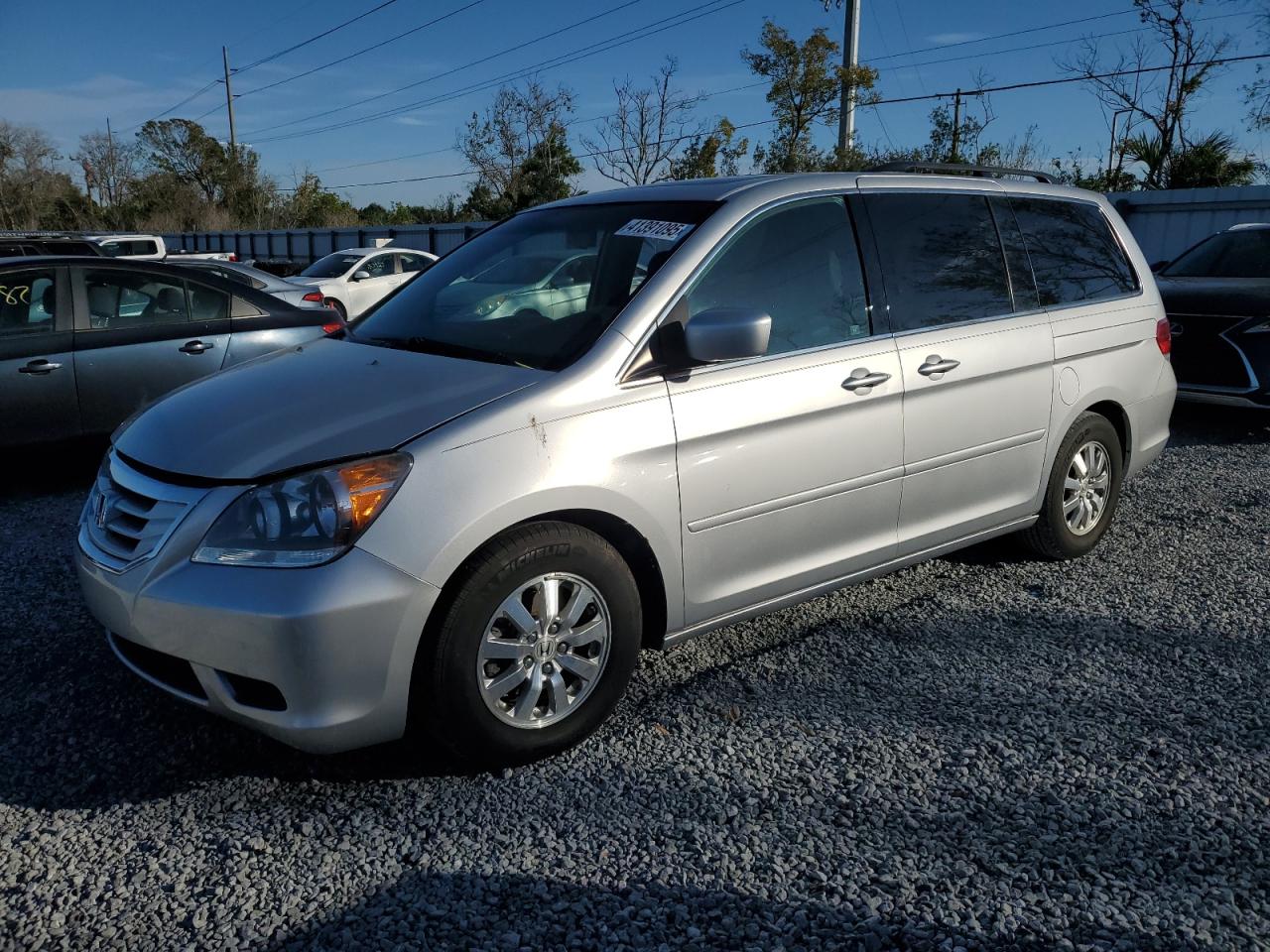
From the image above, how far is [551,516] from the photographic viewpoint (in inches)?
119

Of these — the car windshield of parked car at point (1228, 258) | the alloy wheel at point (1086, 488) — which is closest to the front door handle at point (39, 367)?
the alloy wheel at point (1086, 488)

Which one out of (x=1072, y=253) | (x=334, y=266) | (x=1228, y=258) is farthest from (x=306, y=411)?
(x=334, y=266)

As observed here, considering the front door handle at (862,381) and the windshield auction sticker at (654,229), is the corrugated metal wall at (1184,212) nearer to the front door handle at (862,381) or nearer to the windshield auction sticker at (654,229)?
the front door handle at (862,381)

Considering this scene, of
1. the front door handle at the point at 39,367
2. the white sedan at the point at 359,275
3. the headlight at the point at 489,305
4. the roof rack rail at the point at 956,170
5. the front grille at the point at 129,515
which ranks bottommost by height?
the front grille at the point at 129,515

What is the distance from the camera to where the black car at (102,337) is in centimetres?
598

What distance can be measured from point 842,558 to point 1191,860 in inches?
59.3

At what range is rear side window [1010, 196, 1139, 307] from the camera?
4621mm

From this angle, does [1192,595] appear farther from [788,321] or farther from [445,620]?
[445,620]

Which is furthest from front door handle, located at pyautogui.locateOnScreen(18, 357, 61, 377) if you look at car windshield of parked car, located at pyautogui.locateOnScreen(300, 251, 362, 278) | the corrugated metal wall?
the corrugated metal wall

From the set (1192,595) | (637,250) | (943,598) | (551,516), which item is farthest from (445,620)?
(1192,595)

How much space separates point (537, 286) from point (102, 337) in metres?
3.81

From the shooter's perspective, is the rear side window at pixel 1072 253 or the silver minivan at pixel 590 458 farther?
the rear side window at pixel 1072 253

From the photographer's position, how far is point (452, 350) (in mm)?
3514

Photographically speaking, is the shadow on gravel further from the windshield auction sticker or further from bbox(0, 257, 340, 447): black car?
bbox(0, 257, 340, 447): black car
